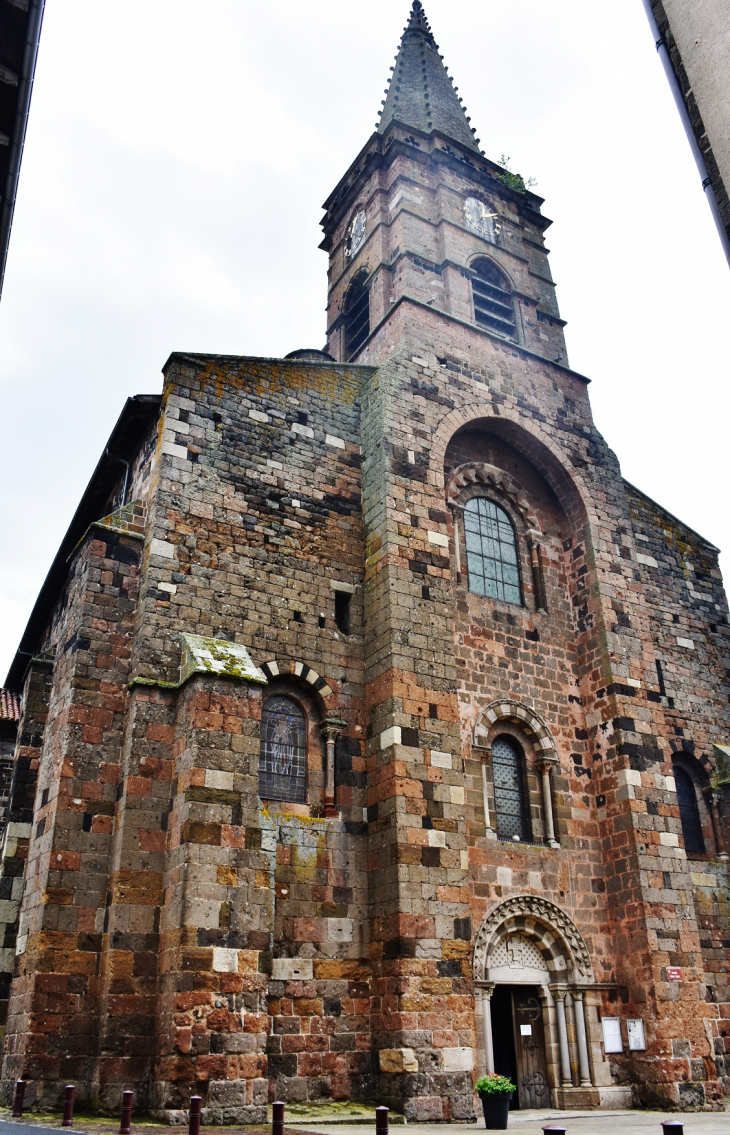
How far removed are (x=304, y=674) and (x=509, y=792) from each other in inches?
161

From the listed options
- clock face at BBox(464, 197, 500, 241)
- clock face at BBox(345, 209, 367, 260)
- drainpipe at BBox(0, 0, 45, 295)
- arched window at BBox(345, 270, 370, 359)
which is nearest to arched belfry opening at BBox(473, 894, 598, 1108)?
drainpipe at BBox(0, 0, 45, 295)

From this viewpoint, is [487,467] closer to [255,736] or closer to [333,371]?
[333,371]

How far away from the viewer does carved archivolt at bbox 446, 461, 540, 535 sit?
1661 cm

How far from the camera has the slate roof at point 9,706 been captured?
22.0 metres

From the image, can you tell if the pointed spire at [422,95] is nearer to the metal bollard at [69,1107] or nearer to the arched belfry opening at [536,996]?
the arched belfry opening at [536,996]

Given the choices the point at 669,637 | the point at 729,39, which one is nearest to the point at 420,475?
the point at 669,637

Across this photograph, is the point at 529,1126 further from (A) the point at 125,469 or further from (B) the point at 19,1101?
(A) the point at 125,469

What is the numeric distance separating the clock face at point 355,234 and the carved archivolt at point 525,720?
38.4 feet

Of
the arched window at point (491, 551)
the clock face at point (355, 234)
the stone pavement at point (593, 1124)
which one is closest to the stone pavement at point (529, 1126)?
the stone pavement at point (593, 1124)

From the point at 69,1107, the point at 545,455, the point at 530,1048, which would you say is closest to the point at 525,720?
the point at 530,1048

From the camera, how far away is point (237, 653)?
12352mm

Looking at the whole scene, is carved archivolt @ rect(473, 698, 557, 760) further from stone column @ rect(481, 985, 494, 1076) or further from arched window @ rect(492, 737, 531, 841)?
stone column @ rect(481, 985, 494, 1076)

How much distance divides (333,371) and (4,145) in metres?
8.85

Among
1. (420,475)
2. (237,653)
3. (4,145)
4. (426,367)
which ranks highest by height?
(426,367)
